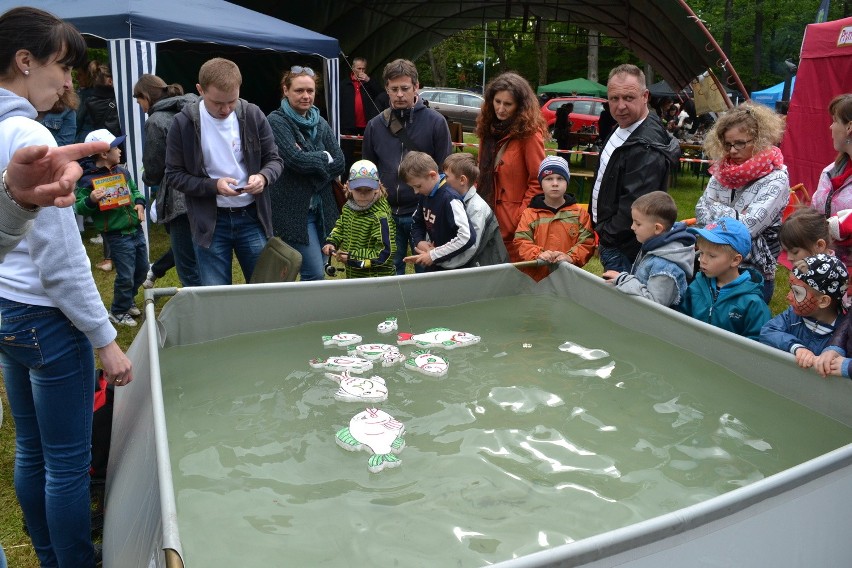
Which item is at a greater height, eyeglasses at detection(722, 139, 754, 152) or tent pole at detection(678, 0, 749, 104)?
tent pole at detection(678, 0, 749, 104)

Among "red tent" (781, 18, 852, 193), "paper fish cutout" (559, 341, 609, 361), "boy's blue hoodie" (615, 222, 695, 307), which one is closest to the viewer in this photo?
"paper fish cutout" (559, 341, 609, 361)

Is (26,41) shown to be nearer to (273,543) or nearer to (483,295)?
(273,543)

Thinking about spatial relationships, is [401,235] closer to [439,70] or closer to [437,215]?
[437,215]

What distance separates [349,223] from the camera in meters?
4.12

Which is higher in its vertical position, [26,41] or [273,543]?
[26,41]

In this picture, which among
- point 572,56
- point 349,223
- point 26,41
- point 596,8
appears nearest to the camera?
point 26,41

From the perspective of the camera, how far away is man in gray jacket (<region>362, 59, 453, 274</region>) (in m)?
4.48

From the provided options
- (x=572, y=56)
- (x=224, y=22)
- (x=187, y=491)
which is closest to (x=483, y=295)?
(x=187, y=491)

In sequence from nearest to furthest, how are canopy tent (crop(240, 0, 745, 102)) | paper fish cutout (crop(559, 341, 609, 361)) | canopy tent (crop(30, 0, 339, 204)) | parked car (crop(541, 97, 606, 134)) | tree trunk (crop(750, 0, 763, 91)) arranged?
paper fish cutout (crop(559, 341, 609, 361))
canopy tent (crop(30, 0, 339, 204))
canopy tent (crop(240, 0, 745, 102))
parked car (crop(541, 97, 606, 134))
tree trunk (crop(750, 0, 763, 91))

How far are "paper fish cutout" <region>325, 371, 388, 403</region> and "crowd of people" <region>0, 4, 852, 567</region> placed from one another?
2.64 feet

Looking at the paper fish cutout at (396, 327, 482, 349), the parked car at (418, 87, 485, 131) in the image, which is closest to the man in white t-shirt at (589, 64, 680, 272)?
the paper fish cutout at (396, 327, 482, 349)

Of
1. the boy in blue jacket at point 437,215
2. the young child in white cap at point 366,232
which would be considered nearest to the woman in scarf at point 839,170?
the boy in blue jacket at point 437,215

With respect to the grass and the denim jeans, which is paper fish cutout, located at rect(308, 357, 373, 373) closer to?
the grass

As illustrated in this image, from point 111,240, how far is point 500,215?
8.46 ft
